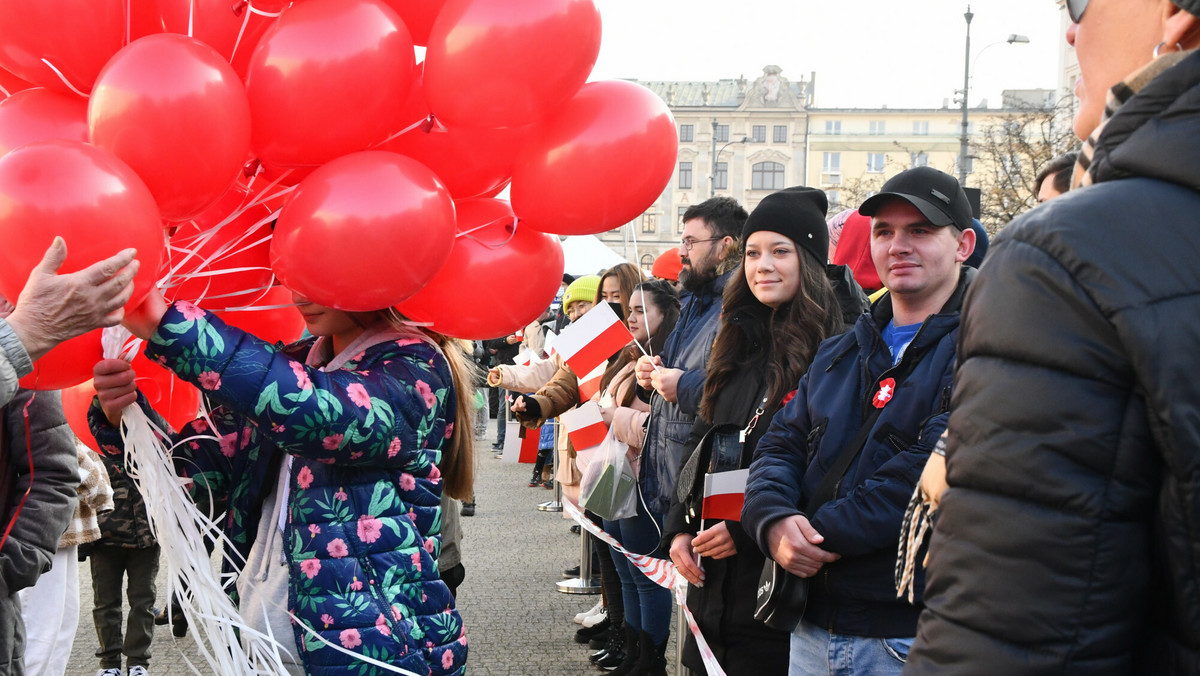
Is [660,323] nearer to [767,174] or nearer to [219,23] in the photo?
[219,23]

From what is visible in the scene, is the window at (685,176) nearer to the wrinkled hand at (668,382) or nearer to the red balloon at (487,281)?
the wrinkled hand at (668,382)

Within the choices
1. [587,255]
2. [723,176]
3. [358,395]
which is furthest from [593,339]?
[723,176]

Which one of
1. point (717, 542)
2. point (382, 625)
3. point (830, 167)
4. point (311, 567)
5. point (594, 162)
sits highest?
point (830, 167)

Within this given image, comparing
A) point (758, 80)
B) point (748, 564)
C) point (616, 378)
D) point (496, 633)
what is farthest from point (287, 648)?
point (758, 80)

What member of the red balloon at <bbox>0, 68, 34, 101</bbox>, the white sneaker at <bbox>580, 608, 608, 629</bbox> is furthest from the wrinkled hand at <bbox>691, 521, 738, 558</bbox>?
the white sneaker at <bbox>580, 608, 608, 629</bbox>

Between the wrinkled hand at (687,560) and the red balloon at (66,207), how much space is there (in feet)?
7.23

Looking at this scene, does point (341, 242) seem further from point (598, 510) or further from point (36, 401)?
point (598, 510)

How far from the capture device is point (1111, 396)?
3.74ft

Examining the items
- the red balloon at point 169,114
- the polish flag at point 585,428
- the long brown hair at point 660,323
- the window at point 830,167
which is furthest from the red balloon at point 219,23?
the window at point 830,167

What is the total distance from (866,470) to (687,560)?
1.05m

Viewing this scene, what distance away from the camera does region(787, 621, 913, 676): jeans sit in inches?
102

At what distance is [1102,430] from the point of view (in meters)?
1.14

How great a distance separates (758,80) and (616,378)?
259 ft

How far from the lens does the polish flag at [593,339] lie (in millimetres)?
4621
